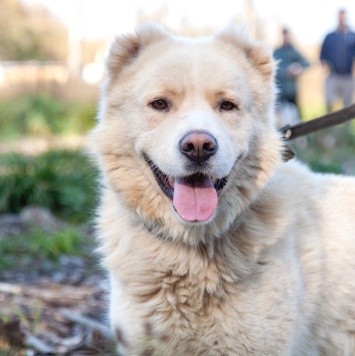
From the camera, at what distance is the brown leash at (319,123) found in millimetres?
4211

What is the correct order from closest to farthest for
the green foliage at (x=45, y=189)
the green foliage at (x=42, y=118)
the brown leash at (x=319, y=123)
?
1. the brown leash at (x=319, y=123)
2. the green foliage at (x=45, y=189)
3. the green foliage at (x=42, y=118)

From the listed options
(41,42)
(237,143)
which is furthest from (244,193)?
(41,42)

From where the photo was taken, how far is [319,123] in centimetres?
426

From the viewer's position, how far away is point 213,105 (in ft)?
11.4

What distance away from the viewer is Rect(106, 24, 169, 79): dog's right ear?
3758mm


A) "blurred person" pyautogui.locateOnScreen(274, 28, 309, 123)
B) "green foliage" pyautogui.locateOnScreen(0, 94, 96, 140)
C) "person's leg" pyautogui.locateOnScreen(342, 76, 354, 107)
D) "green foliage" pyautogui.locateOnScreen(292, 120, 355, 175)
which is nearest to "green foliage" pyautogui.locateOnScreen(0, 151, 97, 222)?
"green foliage" pyautogui.locateOnScreen(292, 120, 355, 175)

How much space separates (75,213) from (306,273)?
16.2 ft

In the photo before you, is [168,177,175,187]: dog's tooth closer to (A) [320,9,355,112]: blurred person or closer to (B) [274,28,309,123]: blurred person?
(B) [274,28,309,123]: blurred person

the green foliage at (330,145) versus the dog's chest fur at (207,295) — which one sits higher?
the green foliage at (330,145)

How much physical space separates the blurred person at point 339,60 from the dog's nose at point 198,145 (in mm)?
12904

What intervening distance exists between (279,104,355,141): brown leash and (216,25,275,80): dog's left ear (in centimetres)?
54

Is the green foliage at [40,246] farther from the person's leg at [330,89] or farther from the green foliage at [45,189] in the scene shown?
the person's leg at [330,89]

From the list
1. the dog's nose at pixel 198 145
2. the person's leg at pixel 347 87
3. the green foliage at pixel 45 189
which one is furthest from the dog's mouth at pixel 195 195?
the person's leg at pixel 347 87

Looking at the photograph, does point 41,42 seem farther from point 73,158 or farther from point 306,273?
point 306,273
